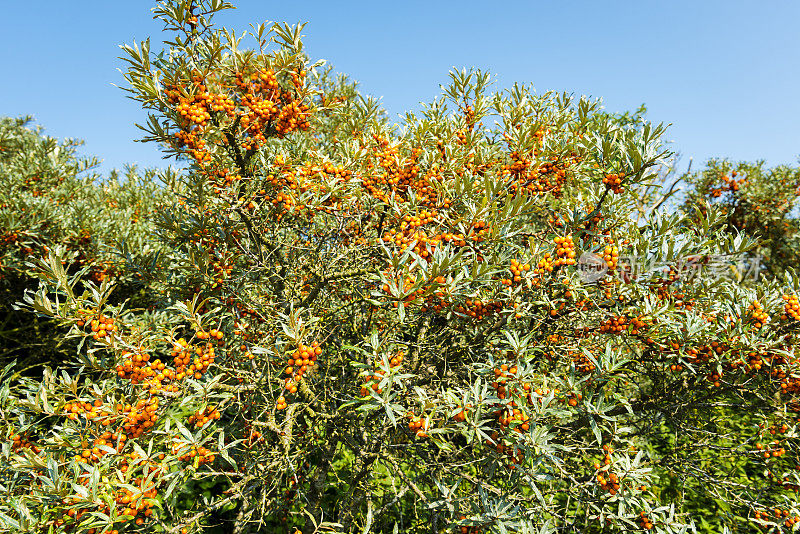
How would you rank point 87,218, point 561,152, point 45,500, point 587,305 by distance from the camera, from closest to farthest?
point 45,500, point 587,305, point 561,152, point 87,218

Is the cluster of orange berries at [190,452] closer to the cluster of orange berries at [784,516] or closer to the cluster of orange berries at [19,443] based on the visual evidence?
the cluster of orange berries at [19,443]

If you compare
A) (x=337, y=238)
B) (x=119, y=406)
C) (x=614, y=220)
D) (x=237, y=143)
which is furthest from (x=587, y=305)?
(x=119, y=406)

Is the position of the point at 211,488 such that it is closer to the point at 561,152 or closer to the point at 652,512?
the point at 652,512

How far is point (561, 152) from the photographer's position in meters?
3.46

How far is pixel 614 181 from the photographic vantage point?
2.86 m

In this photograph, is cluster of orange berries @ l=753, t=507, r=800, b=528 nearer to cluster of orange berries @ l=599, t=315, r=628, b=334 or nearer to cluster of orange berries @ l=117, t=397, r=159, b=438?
cluster of orange berries @ l=599, t=315, r=628, b=334

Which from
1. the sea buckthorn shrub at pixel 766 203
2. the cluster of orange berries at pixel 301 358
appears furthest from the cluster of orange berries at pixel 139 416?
the sea buckthorn shrub at pixel 766 203

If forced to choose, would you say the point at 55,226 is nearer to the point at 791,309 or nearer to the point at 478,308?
the point at 478,308

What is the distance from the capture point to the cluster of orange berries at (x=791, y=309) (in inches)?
112

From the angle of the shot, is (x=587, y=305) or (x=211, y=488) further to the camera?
(x=211, y=488)

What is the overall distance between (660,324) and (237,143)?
349cm

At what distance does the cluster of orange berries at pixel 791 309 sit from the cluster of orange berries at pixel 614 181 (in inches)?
56.8

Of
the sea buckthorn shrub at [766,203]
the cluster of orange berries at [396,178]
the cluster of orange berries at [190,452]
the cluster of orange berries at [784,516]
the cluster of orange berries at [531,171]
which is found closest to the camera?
the cluster of orange berries at [190,452]

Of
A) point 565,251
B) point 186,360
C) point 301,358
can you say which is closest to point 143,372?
point 186,360
